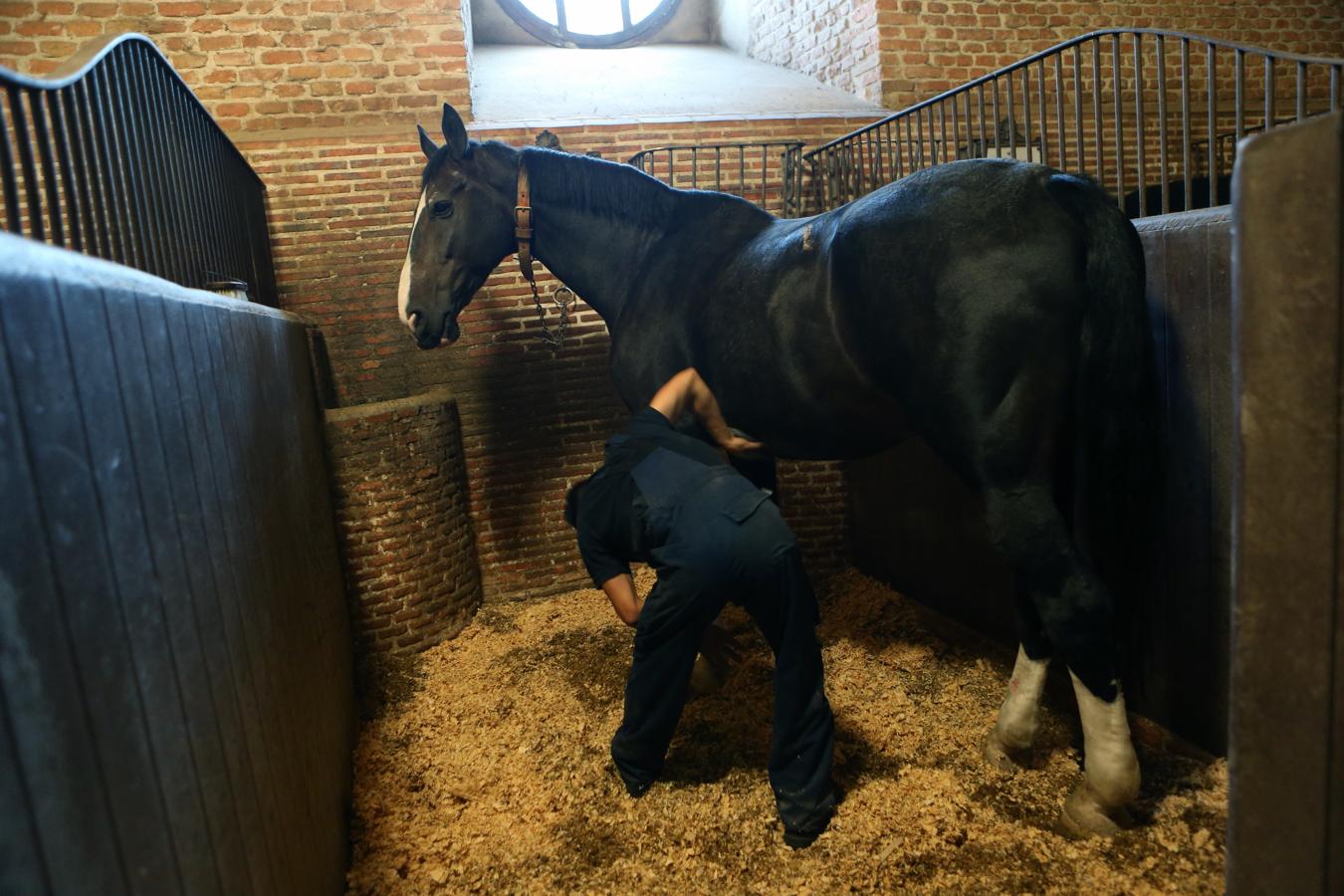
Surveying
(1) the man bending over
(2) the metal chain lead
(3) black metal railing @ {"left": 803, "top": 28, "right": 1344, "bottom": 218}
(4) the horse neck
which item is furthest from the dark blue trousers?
(3) black metal railing @ {"left": 803, "top": 28, "right": 1344, "bottom": 218}

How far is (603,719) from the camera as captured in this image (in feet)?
9.57

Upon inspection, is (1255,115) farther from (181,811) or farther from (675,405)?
(181,811)

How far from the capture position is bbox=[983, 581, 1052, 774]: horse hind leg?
234 centimetres

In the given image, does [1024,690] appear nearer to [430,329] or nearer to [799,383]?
[799,383]

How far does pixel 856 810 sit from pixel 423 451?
8.33ft

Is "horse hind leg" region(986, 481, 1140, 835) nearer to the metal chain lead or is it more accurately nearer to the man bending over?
the man bending over

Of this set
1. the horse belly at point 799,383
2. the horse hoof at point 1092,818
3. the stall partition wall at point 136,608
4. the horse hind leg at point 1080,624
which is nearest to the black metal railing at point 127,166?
the stall partition wall at point 136,608

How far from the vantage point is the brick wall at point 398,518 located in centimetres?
347

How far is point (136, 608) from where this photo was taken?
39.1 inches

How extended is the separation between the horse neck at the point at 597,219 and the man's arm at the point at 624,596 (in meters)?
1.38

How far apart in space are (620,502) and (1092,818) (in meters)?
1.56

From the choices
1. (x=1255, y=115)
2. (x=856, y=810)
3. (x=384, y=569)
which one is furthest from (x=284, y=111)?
(x=1255, y=115)

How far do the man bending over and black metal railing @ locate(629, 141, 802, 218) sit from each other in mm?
2792

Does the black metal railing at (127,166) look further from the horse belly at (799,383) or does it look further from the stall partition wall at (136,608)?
the horse belly at (799,383)
